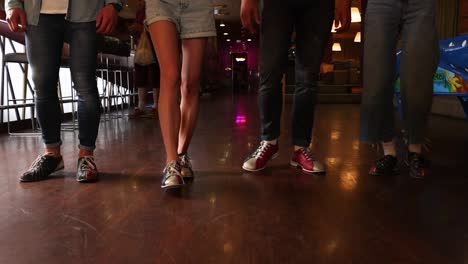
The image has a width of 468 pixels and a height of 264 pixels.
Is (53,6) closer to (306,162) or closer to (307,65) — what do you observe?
(307,65)

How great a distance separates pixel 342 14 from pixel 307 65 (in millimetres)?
266

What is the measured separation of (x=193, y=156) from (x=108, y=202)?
0.85 metres

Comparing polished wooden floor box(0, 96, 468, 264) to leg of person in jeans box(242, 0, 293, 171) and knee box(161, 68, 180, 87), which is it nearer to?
leg of person in jeans box(242, 0, 293, 171)

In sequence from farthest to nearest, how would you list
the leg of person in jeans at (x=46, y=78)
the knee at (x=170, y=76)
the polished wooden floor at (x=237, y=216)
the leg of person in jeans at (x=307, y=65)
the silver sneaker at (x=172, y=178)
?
the leg of person in jeans at (x=307, y=65) → the leg of person in jeans at (x=46, y=78) → the knee at (x=170, y=76) → the silver sneaker at (x=172, y=178) → the polished wooden floor at (x=237, y=216)

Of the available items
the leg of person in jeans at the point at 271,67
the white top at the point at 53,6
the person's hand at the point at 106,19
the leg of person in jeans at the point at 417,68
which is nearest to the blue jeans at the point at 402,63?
the leg of person in jeans at the point at 417,68

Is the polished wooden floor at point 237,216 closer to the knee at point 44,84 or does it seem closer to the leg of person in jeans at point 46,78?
the leg of person in jeans at point 46,78

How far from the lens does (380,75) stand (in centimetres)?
166

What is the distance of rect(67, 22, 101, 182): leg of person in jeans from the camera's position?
5.33 ft

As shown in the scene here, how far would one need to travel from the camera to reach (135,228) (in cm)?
106

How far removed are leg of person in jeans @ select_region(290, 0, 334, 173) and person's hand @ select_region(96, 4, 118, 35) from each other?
29.1 inches

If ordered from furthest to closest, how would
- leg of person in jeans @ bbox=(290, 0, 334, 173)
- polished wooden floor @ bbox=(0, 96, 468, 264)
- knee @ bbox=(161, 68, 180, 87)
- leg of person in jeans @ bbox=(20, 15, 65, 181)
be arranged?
leg of person in jeans @ bbox=(290, 0, 334, 173) → leg of person in jeans @ bbox=(20, 15, 65, 181) → knee @ bbox=(161, 68, 180, 87) → polished wooden floor @ bbox=(0, 96, 468, 264)

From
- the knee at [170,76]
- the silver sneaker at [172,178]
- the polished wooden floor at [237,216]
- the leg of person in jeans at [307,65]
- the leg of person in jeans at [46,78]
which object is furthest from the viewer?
the leg of person in jeans at [307,65]

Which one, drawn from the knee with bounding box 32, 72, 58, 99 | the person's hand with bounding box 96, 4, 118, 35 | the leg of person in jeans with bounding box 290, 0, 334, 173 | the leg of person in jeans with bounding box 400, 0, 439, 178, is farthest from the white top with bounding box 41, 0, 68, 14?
the leg of person in jeans with bounding box 400, 0, 439, 178

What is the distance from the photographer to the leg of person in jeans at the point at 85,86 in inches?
64.0
